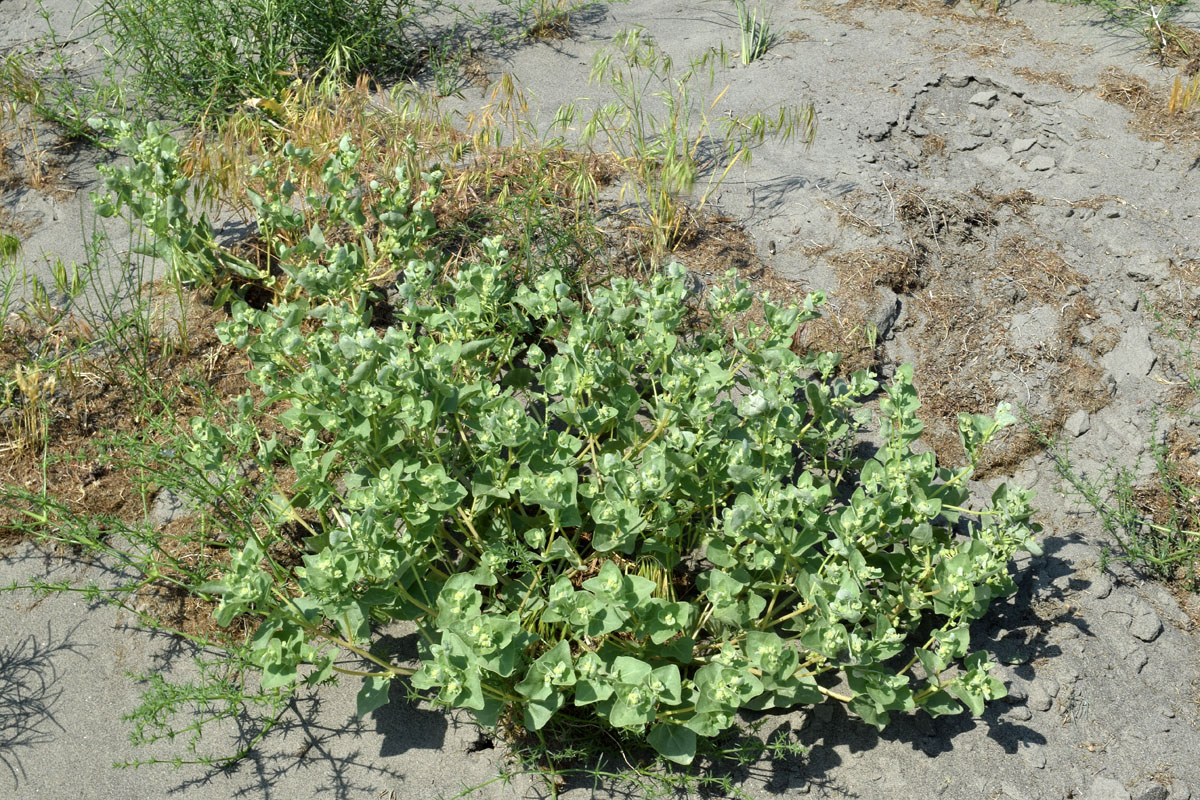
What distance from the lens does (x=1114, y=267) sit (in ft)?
11.5

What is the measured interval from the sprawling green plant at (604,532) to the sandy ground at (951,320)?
19 cm

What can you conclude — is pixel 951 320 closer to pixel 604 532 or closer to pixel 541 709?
pixel 604 532

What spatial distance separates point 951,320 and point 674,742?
1.93 m

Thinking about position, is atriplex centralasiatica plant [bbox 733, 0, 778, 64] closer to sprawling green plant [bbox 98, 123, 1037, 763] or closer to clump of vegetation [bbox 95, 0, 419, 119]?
clump of vegetation [bbox 95, 0, 419, 119]

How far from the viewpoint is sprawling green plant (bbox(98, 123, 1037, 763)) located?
2.21 meters

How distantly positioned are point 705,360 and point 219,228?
2.20m

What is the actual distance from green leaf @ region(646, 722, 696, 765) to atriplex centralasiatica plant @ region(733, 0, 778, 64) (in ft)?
11.2

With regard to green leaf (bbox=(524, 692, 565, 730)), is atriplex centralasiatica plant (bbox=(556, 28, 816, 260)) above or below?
above

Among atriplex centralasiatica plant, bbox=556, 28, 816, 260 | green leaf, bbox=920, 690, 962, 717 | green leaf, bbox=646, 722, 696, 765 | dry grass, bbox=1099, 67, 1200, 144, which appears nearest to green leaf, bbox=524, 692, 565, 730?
green leaf, bbox=646, 722, 696, 765

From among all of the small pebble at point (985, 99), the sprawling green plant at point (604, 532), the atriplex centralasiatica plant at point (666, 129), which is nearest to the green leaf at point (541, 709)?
the sprawling green plant at point (604, 532)

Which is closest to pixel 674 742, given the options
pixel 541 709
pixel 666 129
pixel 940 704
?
pixel 541 709

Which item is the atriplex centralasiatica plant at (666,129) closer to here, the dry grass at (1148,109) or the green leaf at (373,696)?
the dry grass at (1148,109)

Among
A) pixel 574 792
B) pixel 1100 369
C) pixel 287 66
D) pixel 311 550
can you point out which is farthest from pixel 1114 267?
pixel 287 66

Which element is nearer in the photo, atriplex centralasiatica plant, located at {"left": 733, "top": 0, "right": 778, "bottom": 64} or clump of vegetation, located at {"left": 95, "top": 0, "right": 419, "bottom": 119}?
clump of vegetation, located at {"left": 95, "top": 0, "right": 419, "bottom": 119}
